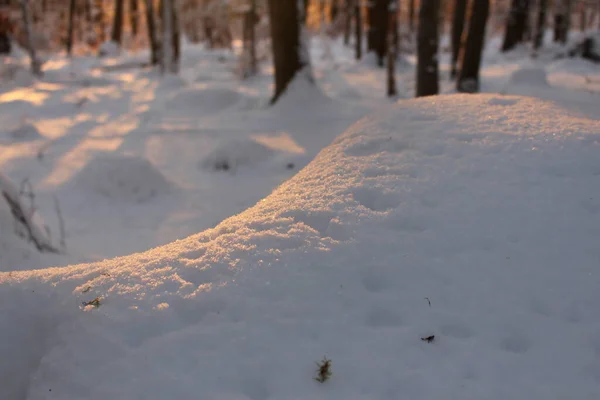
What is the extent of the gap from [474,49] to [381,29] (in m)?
7.84

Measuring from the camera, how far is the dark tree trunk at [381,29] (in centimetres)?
1652

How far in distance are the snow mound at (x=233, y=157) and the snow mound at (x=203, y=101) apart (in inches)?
142

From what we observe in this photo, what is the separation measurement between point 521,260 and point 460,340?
549 millimetres

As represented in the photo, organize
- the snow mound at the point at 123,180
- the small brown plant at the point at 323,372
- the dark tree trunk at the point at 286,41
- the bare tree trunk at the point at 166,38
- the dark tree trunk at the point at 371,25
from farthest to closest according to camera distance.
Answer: the dark tree trunk at the point at 371,25 < the bare tree trunk at the point at 166,38 < the dark tree trunk at the point at 286,41 < the snow mound at the point at 123,180 < the small brown plant at the point at 323,372

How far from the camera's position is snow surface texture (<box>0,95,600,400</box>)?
1.83 m

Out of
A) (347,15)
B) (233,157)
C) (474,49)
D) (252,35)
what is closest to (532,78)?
(474,49)

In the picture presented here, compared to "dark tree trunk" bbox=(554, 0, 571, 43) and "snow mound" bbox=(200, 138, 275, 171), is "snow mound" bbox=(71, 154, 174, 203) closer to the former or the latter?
"snow mound" bbox=(200, 138, 275, 171)

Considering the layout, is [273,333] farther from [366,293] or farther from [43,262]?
[43,262]

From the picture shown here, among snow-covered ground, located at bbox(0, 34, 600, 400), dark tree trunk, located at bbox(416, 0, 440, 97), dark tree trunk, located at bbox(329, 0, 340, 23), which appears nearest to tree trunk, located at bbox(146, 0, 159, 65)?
dark tree trunk, located at bbox(416, 0, 440, 97)

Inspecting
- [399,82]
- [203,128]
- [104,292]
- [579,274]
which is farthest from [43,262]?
[399,82]

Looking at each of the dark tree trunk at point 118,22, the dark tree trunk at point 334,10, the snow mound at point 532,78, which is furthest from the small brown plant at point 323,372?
the dark tree trunk at point 334,10

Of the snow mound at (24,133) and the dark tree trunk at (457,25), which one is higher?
the dark tree trunk at (457,25)

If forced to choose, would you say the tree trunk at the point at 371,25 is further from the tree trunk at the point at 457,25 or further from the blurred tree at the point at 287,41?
the blurred tree at the point at 287,41

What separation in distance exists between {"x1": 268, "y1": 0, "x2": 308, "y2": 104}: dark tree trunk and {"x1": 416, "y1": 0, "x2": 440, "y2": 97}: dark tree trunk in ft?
7.40
